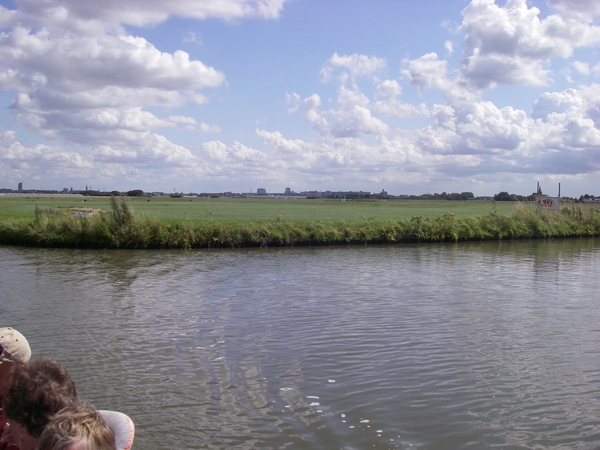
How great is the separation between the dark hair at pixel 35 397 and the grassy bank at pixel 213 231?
25791 millimetres

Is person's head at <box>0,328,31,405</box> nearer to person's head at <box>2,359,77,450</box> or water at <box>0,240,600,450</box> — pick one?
person's head at <box>2,359,77,450</box>

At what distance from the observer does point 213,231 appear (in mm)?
29891

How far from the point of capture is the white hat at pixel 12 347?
414 centimetres

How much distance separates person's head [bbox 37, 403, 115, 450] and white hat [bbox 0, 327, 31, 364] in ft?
5.25

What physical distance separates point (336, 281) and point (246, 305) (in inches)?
185

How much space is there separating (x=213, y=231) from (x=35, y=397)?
26.8 metres

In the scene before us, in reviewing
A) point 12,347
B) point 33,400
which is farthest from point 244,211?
point 33,400

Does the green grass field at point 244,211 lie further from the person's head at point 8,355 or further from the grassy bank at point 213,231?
the person's head at point 8,355

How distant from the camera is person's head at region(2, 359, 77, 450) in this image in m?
3.28

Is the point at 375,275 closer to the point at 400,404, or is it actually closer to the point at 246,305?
the point at 246,305

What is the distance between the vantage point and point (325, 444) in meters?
6.57

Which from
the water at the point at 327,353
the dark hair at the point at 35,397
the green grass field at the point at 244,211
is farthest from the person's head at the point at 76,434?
the green grass field at the point at 244,211

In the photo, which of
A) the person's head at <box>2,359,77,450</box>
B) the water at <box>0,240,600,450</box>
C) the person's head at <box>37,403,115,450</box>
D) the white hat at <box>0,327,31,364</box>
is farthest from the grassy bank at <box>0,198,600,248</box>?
the person's head at <box>37,403,115,450</box>

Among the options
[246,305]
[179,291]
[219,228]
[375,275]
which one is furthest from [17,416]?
[219,228]
